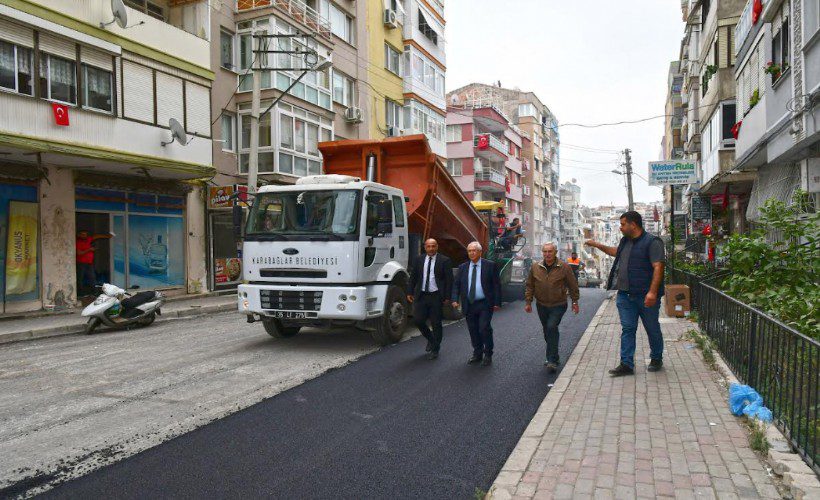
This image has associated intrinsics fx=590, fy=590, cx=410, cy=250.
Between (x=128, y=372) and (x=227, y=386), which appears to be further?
(x=128, y=372)

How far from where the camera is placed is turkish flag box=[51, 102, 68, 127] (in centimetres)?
1380

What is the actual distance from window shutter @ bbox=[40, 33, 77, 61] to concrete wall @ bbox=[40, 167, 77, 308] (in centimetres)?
279

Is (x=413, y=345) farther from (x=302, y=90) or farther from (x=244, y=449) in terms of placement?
(x=302, y=90)

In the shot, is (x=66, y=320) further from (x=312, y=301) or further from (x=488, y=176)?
(x=488, y=176)

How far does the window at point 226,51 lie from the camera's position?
69.3 feet

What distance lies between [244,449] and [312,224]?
15.3 feet

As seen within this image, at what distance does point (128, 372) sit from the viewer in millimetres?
7422

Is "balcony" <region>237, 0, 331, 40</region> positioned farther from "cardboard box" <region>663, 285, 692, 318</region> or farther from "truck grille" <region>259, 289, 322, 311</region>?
"cardboard box" <region>663, 285, 692, 318</region>

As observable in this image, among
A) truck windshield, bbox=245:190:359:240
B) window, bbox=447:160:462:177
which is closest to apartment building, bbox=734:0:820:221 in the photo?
truck windshield, bbox=245:190:359:240

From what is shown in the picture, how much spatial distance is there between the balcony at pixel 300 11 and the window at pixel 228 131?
3877 millimetres

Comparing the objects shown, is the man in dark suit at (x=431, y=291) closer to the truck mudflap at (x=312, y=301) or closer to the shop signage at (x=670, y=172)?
the truck mudflap at (x=312, y=301)

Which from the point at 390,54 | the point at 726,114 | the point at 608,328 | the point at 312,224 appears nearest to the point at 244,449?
the point at 312,224

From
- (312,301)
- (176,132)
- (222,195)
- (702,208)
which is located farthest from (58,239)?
(702,208)

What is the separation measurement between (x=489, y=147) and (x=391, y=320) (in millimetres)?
45414
